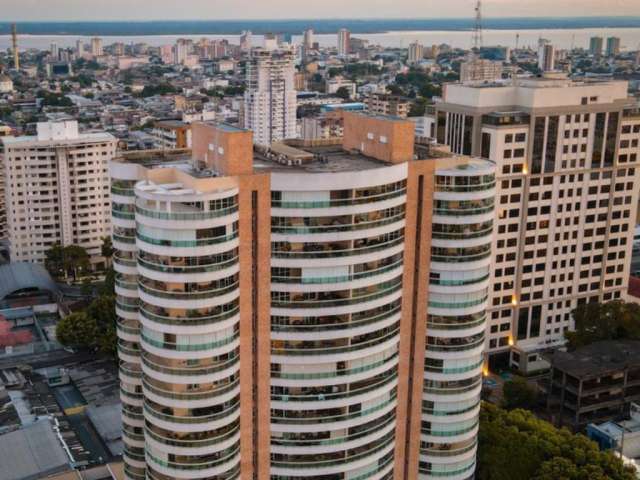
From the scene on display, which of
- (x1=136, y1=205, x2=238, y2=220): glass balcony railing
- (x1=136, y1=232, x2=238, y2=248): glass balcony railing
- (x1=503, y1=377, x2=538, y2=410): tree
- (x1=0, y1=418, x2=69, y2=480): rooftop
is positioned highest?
(x1=136, y1=205, x2=238, y2=220): glass balcony railing

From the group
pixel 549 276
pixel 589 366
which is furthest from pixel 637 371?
pixel 549 276

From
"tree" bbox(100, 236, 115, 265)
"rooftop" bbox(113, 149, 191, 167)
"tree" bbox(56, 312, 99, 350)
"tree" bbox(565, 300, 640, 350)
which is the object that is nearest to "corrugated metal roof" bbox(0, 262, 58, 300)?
"tree" bbox(100, 236, 115, 265)

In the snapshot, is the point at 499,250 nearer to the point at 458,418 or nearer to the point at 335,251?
the point at 458,418

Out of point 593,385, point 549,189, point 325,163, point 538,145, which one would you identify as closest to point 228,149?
point 325,163

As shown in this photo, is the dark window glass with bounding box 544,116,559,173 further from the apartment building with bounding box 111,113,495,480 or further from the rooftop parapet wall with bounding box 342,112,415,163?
the rooftop parapet wall with bounding box 342,112,415,163

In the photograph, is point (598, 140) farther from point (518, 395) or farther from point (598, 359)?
point (518, 395)

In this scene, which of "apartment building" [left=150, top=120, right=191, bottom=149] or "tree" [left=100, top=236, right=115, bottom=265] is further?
"apartment building" [left=150, top=120, right=191, bottom=149]

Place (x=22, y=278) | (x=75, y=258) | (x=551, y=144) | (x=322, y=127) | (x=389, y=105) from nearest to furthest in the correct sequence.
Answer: (x=551, y=144)
(x=22, y=278)
(x=75, y=258)
(x=322, y=127)
(x=389, y=105)
